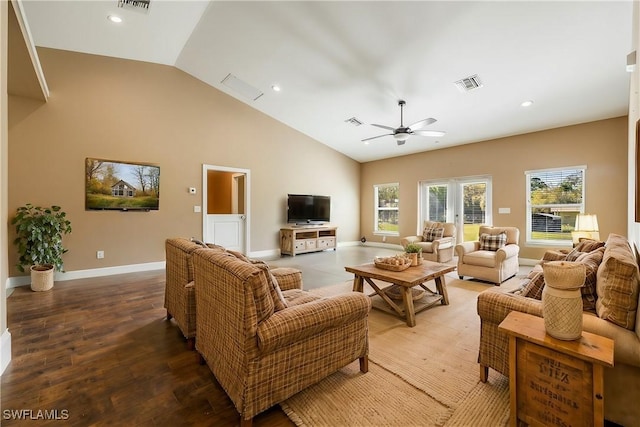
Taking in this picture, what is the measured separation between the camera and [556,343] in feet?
4.16

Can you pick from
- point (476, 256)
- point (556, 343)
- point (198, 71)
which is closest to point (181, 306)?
point (556, 343)

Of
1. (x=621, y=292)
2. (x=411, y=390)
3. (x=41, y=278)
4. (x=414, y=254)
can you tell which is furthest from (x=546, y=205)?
(x=41, y=278)

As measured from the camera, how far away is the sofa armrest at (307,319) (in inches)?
54.4

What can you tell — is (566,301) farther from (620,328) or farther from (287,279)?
(287,279)

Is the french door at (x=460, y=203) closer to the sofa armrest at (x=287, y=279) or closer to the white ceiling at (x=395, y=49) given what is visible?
the white ceiling at (x=395, y=49)

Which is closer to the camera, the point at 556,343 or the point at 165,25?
the point at 556,343

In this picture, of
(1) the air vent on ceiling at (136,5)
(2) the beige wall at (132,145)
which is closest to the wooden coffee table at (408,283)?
(2) the beige wall at (132,145)

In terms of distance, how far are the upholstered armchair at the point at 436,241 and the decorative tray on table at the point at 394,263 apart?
2.03m

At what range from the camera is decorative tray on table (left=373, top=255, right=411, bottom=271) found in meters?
3.17

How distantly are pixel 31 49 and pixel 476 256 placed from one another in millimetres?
6241

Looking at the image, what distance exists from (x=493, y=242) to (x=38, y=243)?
22.7ft

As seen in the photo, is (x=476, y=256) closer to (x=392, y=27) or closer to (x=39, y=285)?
(x=392, y=27)

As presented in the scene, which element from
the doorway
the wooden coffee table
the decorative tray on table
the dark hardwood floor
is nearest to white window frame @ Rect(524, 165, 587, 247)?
the wooden coffee table

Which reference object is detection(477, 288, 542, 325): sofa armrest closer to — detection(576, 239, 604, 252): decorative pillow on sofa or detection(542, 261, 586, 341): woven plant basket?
detection(542, 261, 586, 341): woven plant basket
